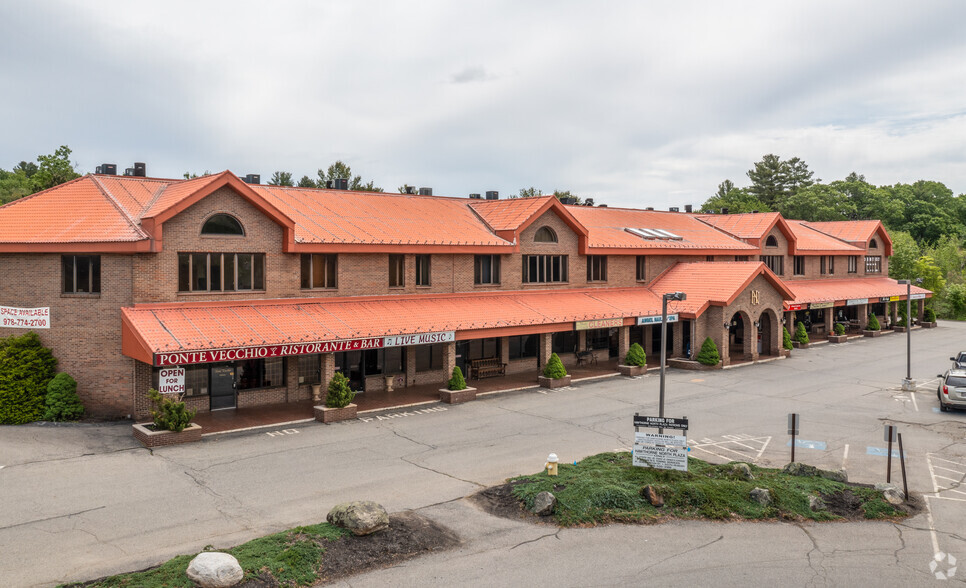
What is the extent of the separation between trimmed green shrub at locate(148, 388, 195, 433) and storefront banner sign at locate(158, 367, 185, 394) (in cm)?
35

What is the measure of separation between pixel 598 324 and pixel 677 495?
1815 cm

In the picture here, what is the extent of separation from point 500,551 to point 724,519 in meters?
5.46

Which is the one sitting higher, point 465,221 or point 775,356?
point 465,221

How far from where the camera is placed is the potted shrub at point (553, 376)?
105 ft

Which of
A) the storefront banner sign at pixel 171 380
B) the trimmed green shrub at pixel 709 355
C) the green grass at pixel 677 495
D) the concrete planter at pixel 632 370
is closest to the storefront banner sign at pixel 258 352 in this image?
the storefront banner sign at pixel 171 380

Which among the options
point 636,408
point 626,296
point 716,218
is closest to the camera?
point 636,408

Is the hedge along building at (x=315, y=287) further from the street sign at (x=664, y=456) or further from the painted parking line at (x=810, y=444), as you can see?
the street sign at (x=664, y=456)

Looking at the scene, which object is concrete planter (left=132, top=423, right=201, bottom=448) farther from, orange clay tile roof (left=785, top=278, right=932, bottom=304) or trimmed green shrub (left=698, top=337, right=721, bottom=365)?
orange clay tile roof (left=785, top=278, right=932, bottom=304)

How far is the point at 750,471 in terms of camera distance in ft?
62.1

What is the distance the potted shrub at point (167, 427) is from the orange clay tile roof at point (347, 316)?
167 cm

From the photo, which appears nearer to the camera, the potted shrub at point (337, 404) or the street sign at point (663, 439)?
the street sign at point (663, 439)

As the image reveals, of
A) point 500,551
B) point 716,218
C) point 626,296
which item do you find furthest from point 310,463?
point 716,218

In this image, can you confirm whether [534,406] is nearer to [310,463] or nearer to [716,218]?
[310,463]

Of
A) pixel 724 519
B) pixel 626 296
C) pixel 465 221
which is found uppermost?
pixel 465 221
